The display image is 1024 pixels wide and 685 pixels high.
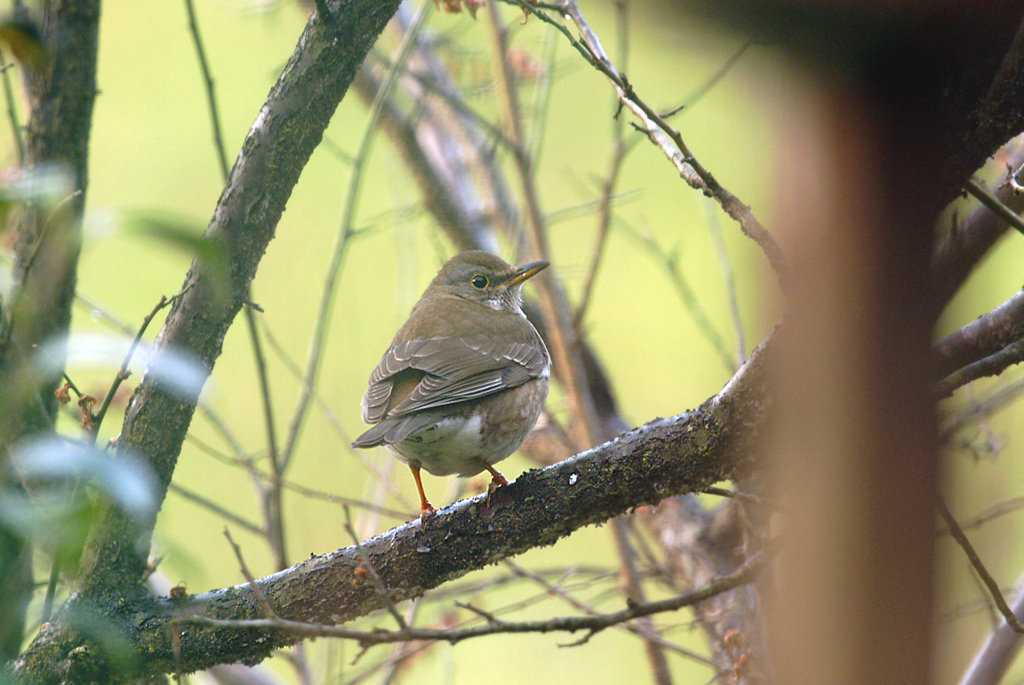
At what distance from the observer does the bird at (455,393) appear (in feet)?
10.6

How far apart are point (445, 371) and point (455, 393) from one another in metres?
0.17

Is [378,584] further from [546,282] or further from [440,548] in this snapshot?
[546,282]

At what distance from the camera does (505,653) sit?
7.79 metres

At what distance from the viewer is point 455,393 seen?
3.30m

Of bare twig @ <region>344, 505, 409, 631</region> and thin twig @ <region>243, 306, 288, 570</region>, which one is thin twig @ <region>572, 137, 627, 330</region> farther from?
bare twig @ <region>344, 505, 409, 631</region>

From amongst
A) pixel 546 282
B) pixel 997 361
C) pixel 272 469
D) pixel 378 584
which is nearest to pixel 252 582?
pixel 378 584

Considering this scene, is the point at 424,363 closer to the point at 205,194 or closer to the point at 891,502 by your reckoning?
the point at 891,502

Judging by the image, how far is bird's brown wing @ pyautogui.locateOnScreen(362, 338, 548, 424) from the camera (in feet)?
10.8

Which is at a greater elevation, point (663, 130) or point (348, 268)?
point (348, 268)

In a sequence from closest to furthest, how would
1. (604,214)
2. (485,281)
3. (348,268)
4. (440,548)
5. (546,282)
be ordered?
(440,548), (485,281), (604,214), (546,282), (348,268)

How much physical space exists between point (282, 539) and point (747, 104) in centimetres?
350

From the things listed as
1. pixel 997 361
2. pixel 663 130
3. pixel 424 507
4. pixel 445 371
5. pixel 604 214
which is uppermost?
pixel 604 214

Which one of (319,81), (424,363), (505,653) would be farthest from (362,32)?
(505,653)

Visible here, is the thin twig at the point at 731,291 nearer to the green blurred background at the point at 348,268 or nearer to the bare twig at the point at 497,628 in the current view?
the green blurred background at the point at 348,268
